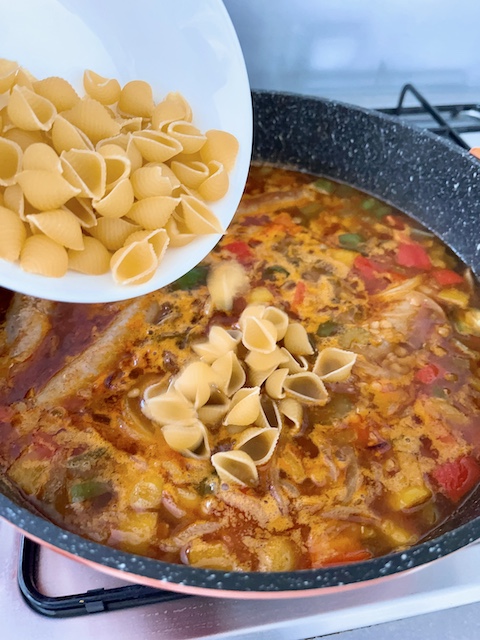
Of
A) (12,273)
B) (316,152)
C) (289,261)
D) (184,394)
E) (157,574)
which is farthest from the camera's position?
(316,152)

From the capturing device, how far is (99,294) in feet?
3.32

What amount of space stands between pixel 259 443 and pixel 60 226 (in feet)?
1.68

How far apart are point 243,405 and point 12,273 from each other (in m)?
0.45

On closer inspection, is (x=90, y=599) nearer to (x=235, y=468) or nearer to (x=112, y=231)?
(x=235, y=468)

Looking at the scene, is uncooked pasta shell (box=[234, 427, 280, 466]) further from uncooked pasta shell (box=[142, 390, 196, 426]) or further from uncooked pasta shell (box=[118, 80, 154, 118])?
uncooked pasta shell (box=[118, 80, 154, 118])

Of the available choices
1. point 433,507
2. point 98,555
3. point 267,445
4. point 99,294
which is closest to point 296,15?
point 99,294

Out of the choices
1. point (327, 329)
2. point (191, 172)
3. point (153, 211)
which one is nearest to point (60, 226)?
point (153, 211)

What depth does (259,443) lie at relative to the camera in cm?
105

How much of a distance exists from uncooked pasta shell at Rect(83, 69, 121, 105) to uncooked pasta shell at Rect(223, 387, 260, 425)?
0.65 m

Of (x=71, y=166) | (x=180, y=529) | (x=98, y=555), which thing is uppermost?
(x=71, y=166)

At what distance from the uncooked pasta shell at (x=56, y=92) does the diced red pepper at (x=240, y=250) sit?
509mm

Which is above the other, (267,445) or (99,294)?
(99,294)

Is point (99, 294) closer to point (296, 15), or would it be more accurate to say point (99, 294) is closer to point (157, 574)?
point (157, 574)

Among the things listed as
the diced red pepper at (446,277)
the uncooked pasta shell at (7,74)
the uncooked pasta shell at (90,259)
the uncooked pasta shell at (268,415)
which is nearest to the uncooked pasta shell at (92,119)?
the uncooked pasta shell at (7,74)
